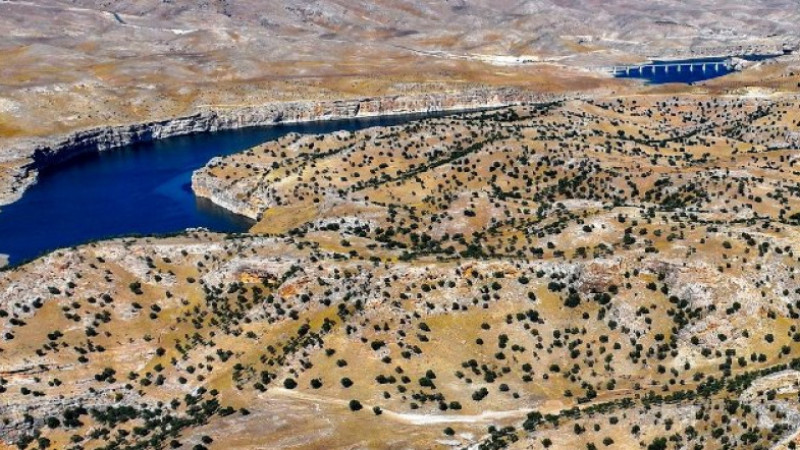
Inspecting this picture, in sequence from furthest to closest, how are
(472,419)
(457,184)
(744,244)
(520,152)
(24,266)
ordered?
(520,152) → (457,184) → (24,266) → (744,244) → (472,419)

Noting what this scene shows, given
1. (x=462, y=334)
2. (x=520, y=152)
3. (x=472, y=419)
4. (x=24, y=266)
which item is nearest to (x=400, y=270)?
(x=462, y=334)

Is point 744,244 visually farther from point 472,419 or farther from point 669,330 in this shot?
point 472,419

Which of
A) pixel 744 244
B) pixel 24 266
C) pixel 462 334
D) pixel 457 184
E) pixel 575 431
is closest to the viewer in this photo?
pixel 575 431

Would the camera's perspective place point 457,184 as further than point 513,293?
Yes

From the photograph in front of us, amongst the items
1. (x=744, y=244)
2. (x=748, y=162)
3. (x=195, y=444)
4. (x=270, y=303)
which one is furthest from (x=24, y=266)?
(x=748, y=162)

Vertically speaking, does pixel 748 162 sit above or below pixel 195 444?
above

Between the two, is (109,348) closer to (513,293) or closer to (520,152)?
(513,293)

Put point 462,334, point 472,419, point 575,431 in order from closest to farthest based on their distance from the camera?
point 575,431 → point 472,419 → point 462,334
